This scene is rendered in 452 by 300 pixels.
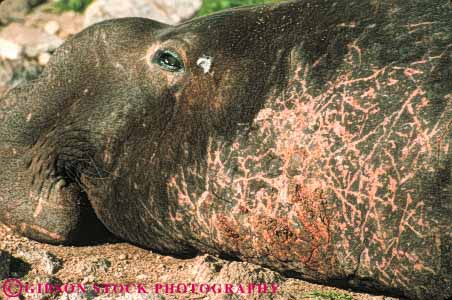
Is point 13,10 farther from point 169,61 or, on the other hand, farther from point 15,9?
point 169,61

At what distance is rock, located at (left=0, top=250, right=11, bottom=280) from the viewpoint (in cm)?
439

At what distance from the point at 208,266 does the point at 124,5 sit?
4236 millimetres

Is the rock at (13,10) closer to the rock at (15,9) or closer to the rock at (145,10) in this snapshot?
the rock at (15,9)

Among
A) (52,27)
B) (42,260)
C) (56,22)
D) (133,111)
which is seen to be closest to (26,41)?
(52,27)

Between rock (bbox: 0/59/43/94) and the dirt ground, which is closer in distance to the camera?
the dirt ground

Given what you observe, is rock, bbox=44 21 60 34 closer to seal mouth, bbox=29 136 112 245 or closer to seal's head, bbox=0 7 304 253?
seal's head, bbox=0 7 304 253

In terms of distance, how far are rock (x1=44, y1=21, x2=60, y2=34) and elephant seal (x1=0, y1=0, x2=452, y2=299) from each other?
309cm

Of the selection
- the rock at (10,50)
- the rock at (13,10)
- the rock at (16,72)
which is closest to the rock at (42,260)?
the rock at (16,72)

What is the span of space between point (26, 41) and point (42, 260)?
370 cm

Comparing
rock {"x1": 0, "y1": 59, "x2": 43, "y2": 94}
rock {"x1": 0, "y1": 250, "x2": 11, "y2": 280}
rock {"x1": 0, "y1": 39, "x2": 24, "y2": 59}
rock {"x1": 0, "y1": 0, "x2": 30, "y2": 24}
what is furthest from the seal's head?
rock {"x1": 0, "y1": 0, "x2": 30, "y2": 24}

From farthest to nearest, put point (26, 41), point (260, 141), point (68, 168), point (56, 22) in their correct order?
point (56, 22), point (26, 41), point (68, 168), point (260, 141)

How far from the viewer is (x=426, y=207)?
3816mm

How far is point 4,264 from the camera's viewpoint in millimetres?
4438

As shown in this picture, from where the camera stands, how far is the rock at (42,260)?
4.56 meters
